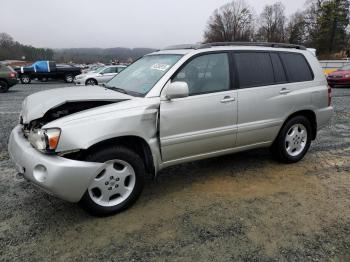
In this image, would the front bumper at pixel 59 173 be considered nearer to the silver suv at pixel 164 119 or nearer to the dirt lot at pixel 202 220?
the silver suv at pixel 164 119

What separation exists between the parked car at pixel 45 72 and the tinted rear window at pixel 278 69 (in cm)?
2192

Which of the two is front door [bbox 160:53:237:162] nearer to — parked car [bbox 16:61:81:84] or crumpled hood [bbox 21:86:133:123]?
crumpled hood [bbox 21:86:133:123]

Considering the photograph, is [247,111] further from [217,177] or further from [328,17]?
[328,17]

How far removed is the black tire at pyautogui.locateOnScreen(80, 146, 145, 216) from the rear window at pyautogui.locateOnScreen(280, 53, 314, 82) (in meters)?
2.61

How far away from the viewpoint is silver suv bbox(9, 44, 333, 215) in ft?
9.93

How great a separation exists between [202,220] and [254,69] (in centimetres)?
214

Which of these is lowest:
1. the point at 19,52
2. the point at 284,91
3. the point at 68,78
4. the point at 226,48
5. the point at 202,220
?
the point at 202,220

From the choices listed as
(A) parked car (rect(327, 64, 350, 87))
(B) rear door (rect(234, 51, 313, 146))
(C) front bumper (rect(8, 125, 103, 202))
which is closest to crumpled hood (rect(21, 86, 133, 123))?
(C) front bumper (rect(8, 125, 103, 202))

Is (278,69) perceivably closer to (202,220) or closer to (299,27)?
(202,220)

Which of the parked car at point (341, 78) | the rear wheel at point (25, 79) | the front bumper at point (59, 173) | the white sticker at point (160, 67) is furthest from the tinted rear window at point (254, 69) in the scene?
the rear wheel at point (25, 79)

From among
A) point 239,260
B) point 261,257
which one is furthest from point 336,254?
point 239,260

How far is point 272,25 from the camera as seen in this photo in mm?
68562

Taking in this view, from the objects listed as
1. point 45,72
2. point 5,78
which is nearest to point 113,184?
point 5,78

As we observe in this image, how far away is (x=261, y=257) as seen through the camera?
2715mm
